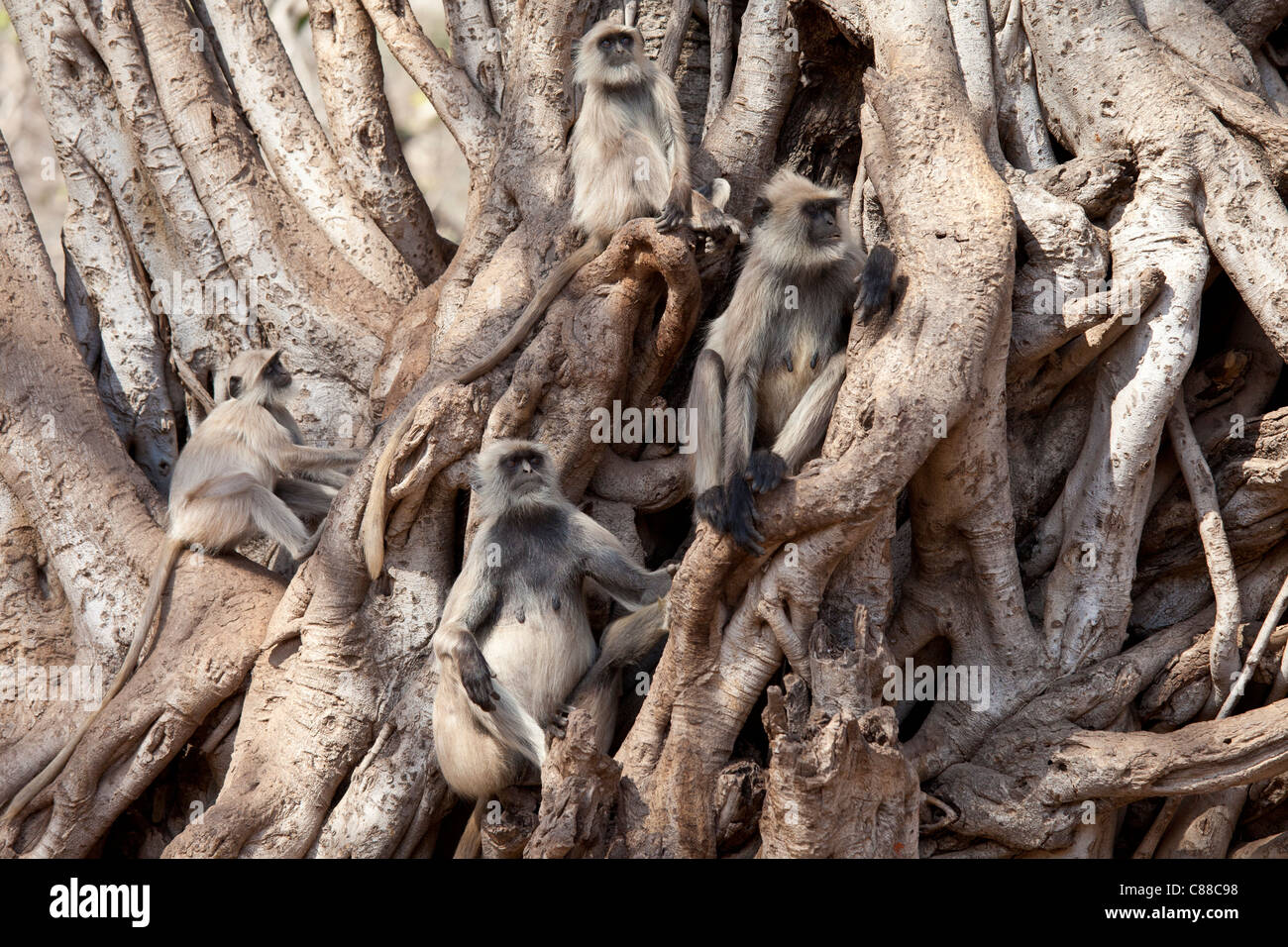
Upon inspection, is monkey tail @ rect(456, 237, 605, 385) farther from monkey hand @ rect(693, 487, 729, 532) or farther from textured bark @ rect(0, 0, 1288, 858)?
monkey hand @ rect(693, 487, 729, 532)

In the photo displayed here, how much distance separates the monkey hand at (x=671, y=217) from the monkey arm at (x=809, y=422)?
30.2 inches

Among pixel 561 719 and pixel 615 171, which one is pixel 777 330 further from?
pixel 561 719

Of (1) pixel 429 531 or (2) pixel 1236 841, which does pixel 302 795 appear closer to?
(1) pixel 429 531

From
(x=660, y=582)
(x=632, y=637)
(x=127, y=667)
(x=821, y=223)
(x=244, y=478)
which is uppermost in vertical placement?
(x=821, y=223)

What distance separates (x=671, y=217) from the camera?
407 cm

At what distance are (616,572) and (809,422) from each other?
0.78 metres

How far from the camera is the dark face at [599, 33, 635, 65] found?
465 centimetres

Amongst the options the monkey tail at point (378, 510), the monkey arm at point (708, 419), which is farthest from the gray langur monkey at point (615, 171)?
the monkey arm at point (708, 419)

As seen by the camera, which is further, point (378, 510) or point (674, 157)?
point (674, 157)

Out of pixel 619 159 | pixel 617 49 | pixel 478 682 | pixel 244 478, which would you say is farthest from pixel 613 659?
pixel 617 49

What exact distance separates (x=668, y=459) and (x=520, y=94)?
1646 millimetres

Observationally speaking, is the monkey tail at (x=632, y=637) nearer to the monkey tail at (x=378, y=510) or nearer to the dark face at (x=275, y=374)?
the monkey tail at (x=378, y=510)

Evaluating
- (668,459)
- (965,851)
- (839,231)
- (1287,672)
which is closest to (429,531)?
(668,459)

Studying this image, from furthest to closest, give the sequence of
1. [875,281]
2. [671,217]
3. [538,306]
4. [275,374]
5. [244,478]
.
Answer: [275,374]
[244,478]
[538,306]
[671,217]
[875,281]
